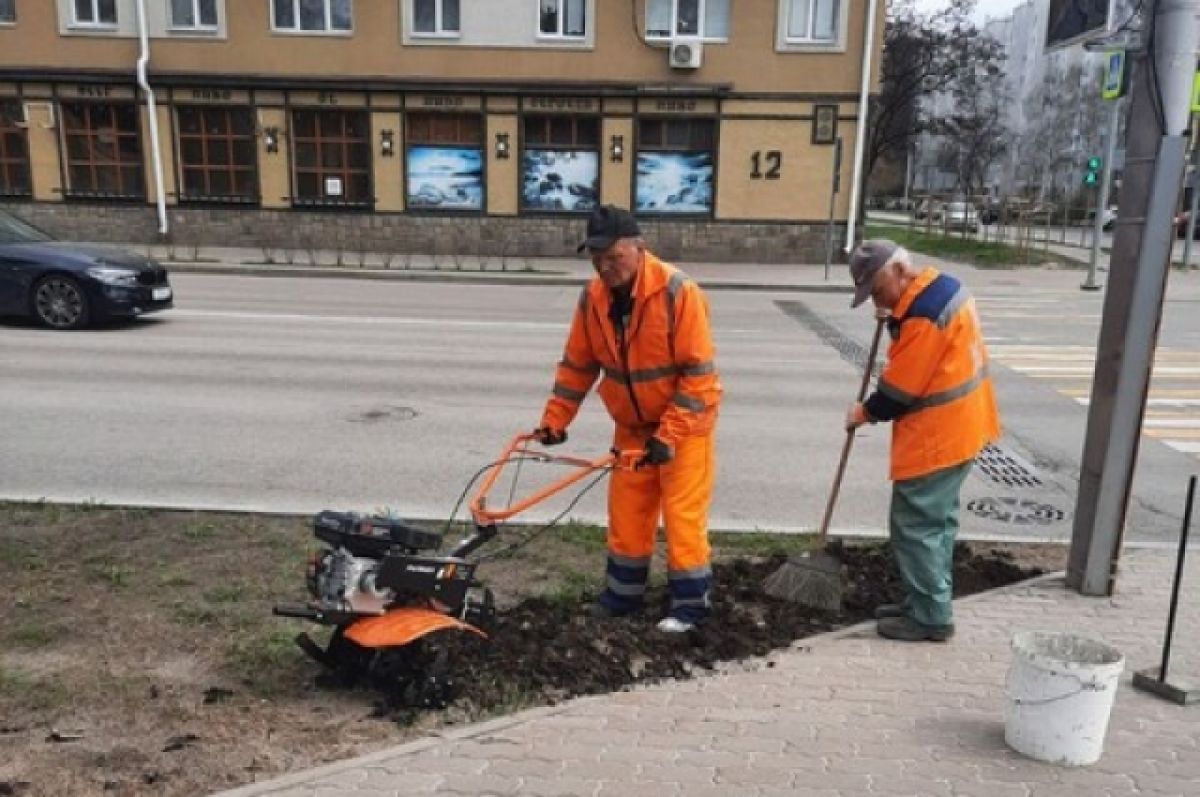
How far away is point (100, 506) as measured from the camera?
6.30 meters

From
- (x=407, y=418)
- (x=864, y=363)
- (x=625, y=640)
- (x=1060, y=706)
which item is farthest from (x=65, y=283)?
(x=1060, y=706)

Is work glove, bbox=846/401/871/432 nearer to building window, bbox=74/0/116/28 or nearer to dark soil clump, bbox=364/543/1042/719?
dark soil clump, bbox=364/543/1042/719

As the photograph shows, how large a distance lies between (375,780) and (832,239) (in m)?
23.0

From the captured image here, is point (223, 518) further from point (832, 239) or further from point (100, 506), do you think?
point (832, 239)

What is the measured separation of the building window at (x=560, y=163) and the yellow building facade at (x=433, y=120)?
5 cm

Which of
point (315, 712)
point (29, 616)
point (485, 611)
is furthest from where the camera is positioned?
point (29, 616)

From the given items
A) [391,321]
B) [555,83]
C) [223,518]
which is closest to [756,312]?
[391,321]

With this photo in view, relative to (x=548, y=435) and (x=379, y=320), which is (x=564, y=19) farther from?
(x=548, y=435)

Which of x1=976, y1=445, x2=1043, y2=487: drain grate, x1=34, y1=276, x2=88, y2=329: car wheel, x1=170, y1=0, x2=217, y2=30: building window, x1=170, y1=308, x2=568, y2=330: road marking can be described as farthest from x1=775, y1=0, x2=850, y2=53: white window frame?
x1=976, y1=445, x2=1043, y2=487: drain grate

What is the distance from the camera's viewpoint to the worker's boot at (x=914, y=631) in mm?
4641

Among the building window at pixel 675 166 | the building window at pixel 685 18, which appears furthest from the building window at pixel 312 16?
the building window at pixel 675 166

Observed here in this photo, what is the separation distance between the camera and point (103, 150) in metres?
25.9

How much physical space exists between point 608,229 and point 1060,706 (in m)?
2.49

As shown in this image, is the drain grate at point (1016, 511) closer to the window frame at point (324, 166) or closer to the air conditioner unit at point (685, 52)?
the air conditioner unit at point (685, 52)
